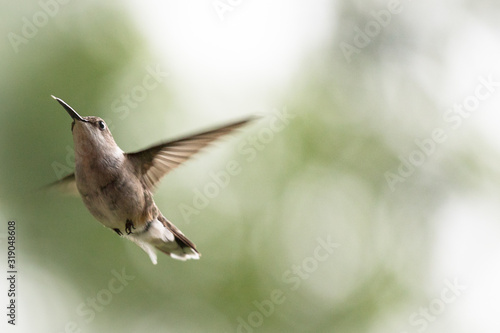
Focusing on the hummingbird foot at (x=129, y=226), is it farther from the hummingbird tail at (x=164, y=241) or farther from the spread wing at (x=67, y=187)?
the spread wing at (x=67, y=187)

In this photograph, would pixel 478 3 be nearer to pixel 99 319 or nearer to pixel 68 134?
pixel 68 134

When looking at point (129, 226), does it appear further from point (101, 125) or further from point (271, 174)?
point (271, 174)

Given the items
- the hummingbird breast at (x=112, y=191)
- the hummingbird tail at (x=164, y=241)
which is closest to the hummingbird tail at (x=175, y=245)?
the hummingbird tail at (x=164, y=241)

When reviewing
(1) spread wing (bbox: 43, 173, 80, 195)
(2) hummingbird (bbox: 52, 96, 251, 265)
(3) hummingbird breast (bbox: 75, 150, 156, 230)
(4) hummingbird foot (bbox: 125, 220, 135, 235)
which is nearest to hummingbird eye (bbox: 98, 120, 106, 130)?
(2) hummingbird (bbox: 52, 96, 251, 265)

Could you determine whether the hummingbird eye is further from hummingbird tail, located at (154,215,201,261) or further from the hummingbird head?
hummingbird tail, located at (154,215,201,261)

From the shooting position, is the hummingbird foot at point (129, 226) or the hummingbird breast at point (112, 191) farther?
the hummingbird foot at point (129, 226)

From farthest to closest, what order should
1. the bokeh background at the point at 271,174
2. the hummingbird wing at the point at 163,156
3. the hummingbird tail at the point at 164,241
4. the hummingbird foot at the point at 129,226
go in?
the bokeh background at the point at 271,174
the hummingbird tail at the point at 164,241
the hummingbird foot at the point at 129,226
the hummingbird wing at the point at 163,156

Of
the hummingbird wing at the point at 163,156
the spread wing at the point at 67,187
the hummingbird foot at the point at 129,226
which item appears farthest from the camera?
the spread wing at the point at 67,187
